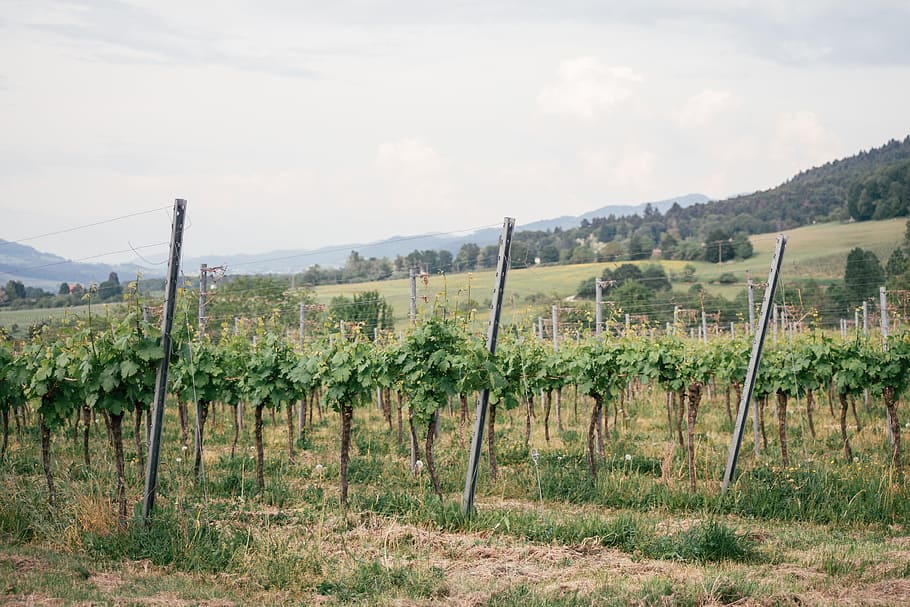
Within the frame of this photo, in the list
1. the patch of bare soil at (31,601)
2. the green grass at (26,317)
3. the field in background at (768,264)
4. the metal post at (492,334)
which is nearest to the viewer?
the patch of bare soil at (31,601)

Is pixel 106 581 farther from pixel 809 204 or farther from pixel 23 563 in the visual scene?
pixel 809 204

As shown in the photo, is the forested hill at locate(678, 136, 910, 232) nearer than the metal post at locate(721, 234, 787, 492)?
No

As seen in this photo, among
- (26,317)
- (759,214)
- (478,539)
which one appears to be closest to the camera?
(478,539)

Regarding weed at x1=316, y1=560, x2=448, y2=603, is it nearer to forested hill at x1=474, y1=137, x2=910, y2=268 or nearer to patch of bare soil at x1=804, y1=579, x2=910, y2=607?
patch of bare soil at x1=804, y1=579, x2=910, y2=607

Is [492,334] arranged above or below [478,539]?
above

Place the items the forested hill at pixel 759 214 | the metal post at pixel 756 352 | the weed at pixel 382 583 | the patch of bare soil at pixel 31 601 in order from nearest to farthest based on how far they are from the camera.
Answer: the patch of bare soil at pixel 31 601, the weed at pixel 382 583, the metal post at pixel 756 352, the forested hill at pixel 759 214

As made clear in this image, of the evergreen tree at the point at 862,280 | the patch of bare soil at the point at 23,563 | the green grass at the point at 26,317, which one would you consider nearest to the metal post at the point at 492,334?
the patch of bare soil at the point at 23,563

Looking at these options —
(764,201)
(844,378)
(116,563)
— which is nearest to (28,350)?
(116,563)

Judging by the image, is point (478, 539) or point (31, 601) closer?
point (31, 601)

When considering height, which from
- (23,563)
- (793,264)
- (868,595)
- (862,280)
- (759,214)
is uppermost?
(759,214)

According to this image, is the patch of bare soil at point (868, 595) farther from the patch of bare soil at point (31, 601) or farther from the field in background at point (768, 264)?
the field in background at point (768, 264)

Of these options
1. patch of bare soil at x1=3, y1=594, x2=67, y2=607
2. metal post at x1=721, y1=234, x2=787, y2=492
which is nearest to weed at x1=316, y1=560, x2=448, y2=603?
patch of bare soil at x1=3, y1=594, x2=67, y2=607

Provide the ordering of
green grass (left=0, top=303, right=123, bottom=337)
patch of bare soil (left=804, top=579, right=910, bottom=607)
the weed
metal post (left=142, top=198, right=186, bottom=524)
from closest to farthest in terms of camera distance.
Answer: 1. patch of bare soil (left=804, top=579, right=910, bottom=607)
2. the weed
3. metal post (left=142, top=198, right=186, bottom=524)
4. green grass (left=0, top=303, right=123, bottom=337)

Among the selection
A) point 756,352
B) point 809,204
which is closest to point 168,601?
point 756,352
